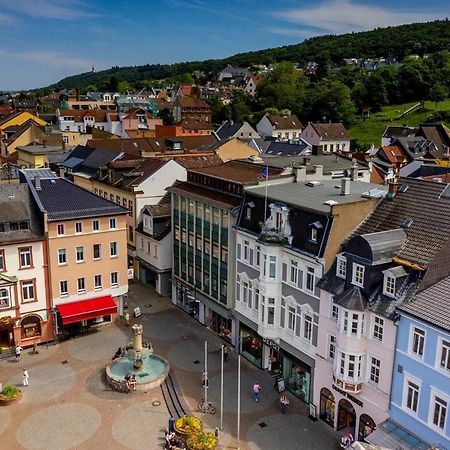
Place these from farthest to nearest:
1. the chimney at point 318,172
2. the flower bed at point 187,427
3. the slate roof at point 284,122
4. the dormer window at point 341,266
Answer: the slate roof at point 284,122 < the chimney at point 318,172 < the dormer window at point 341,266 < the flower bed at point 187,427

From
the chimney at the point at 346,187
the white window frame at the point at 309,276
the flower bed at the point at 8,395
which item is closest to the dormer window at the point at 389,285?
the white window frame at the point at 309,276

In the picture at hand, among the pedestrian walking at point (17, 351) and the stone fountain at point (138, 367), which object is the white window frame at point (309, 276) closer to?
the stone fountain at point (138, 367)

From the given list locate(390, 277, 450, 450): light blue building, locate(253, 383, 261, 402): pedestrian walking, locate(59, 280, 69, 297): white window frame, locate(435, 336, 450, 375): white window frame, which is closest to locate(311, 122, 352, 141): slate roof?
locate(59, 280, 69, 297): white window frame

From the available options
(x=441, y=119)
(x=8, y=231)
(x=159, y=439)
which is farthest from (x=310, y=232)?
(x=441, y=119)

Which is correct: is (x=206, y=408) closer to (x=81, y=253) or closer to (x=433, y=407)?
(x=433, y=407)

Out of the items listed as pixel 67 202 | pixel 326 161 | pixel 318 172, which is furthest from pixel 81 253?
pixel 326 161

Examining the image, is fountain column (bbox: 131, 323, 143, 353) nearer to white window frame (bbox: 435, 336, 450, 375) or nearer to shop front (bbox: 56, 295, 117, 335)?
shop front (bbox: 56, 295, 117, 335)

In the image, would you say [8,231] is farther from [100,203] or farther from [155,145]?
[155,145]
